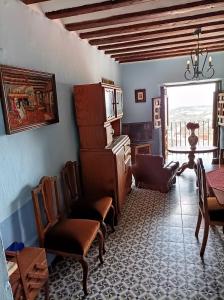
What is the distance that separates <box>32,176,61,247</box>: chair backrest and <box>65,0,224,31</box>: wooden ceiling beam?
178 cm

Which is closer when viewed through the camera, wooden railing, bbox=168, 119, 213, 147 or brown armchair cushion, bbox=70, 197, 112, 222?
brown armchair cushion, bbox=70, 197, 112, 222

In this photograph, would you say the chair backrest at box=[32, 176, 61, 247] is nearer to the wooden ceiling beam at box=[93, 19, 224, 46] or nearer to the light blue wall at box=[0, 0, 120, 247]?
the light blue wall at box=[0, 0, 120, 247]

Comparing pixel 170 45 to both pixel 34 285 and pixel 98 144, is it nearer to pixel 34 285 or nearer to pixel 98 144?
pixel 98 144

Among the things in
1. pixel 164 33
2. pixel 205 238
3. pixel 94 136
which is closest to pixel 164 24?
pixel 164 33

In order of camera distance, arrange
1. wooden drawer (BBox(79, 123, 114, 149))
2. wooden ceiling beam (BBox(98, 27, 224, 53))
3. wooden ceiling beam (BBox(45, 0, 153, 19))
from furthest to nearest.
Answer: wooden ceiling beam (BBox(98, 27, 224, 53)) → wooden drawer (BBox(79, 123, 114, 149)) → wooden ceiling beam (BBox(45, 0, 153, 19))

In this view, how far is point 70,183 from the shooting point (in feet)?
9.06

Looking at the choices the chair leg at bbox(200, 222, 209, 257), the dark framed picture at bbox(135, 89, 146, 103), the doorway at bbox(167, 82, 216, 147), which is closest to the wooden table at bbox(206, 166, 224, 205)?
the chair leg at bbox(200, 222, 209, 257)

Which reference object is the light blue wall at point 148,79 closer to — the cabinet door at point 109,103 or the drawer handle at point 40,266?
the cabinet door at point 109,103

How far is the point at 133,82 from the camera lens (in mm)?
5949

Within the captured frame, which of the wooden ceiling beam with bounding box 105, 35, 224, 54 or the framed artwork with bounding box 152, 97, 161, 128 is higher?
the wooden ceiling beam with bounding box 105, 35, 224, 54

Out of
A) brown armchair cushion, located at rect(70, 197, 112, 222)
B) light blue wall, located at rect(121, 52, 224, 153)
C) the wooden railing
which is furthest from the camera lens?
the wooden railing

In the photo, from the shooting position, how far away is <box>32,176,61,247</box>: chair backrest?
2064mm

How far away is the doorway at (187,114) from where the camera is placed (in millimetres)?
7469

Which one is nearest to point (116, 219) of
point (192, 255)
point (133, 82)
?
point (192, 255)
